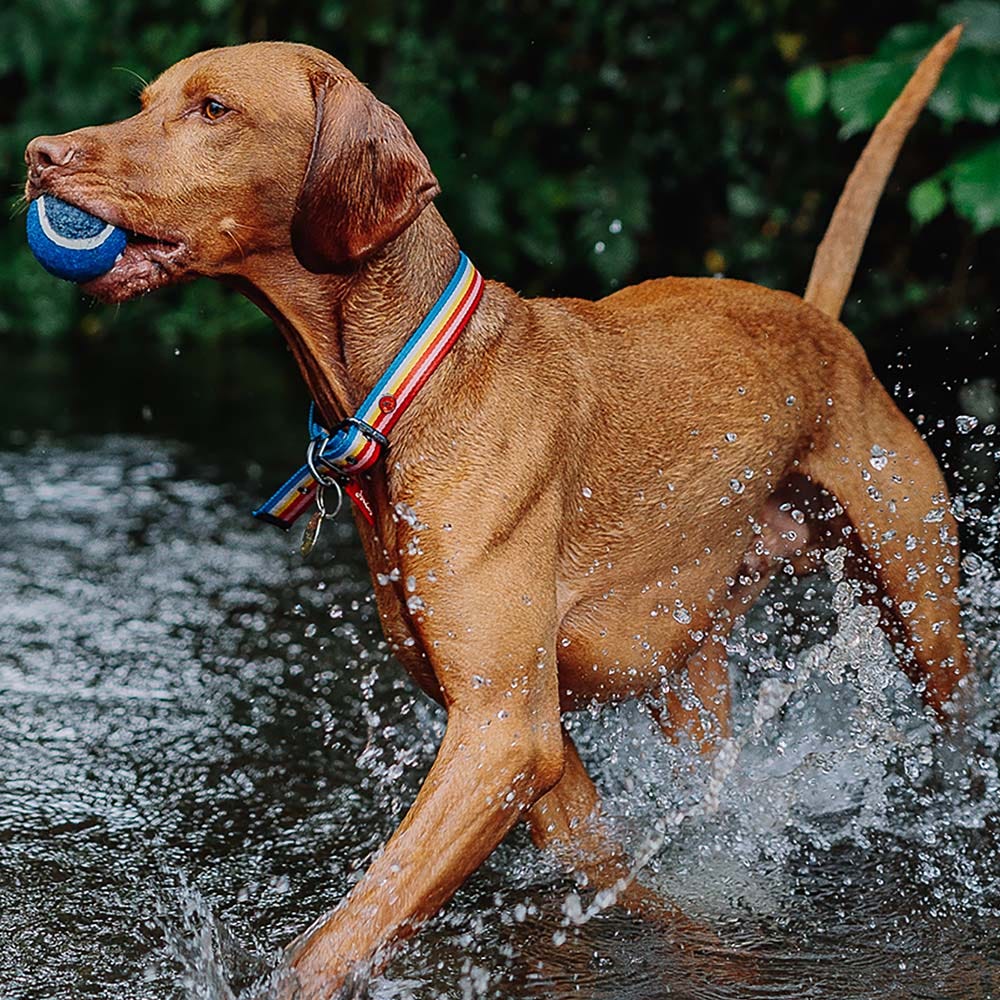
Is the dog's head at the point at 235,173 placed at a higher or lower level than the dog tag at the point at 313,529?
higher

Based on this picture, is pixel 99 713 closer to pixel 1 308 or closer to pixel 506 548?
pixel 506 548

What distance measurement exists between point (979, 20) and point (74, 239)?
4102 mm

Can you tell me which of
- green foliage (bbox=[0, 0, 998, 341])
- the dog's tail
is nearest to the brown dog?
the dog's tail

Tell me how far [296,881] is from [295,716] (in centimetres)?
96

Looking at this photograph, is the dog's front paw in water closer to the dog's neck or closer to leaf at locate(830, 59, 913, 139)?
the dog's neck

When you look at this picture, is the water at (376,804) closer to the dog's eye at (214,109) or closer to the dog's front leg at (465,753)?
the dog's front leg at (465,753)

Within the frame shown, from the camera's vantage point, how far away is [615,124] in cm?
A: 902

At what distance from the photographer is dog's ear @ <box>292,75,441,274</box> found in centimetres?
266

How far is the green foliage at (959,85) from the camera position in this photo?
580 cm

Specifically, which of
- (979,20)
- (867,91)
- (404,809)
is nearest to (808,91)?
(867,91)

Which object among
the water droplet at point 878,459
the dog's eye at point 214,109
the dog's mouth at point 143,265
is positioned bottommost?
the water droplet at point 878,459

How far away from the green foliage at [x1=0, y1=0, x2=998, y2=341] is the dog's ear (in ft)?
19.1

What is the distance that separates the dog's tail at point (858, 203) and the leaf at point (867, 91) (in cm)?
191

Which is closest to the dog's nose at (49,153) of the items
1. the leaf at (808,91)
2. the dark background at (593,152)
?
the leaf at (808,91)
